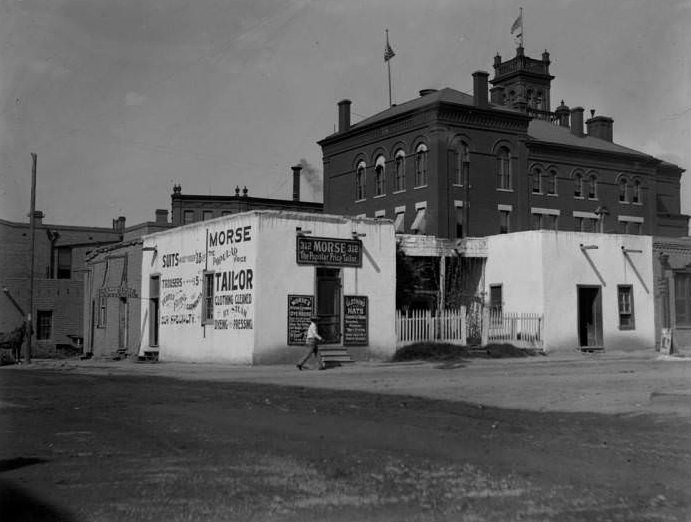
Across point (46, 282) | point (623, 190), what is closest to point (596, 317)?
point (623, 190)

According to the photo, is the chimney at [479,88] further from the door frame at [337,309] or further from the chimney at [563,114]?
the door frame at [337,309]

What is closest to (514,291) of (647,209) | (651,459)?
(651,459)

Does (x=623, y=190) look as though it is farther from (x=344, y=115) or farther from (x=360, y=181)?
(x=344, y=115)

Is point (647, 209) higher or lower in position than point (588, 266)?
higher

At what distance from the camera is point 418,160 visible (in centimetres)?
4656

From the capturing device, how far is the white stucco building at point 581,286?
101ft

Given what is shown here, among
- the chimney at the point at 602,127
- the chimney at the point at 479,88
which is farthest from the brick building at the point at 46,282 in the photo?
the chimney at the point at 602,127

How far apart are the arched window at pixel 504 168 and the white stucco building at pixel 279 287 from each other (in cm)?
2196

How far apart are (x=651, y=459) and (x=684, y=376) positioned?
10.7 metres

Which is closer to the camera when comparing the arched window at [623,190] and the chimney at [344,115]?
the chimney at [344,115]

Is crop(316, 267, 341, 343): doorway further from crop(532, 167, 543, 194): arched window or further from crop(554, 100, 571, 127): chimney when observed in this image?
crop(554, 100, 571, 127): chimney

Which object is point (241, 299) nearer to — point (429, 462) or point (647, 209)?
point (429, 462)

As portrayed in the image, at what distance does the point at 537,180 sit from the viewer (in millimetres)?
50688

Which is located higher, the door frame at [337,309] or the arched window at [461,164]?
the arched window at [461,164]
